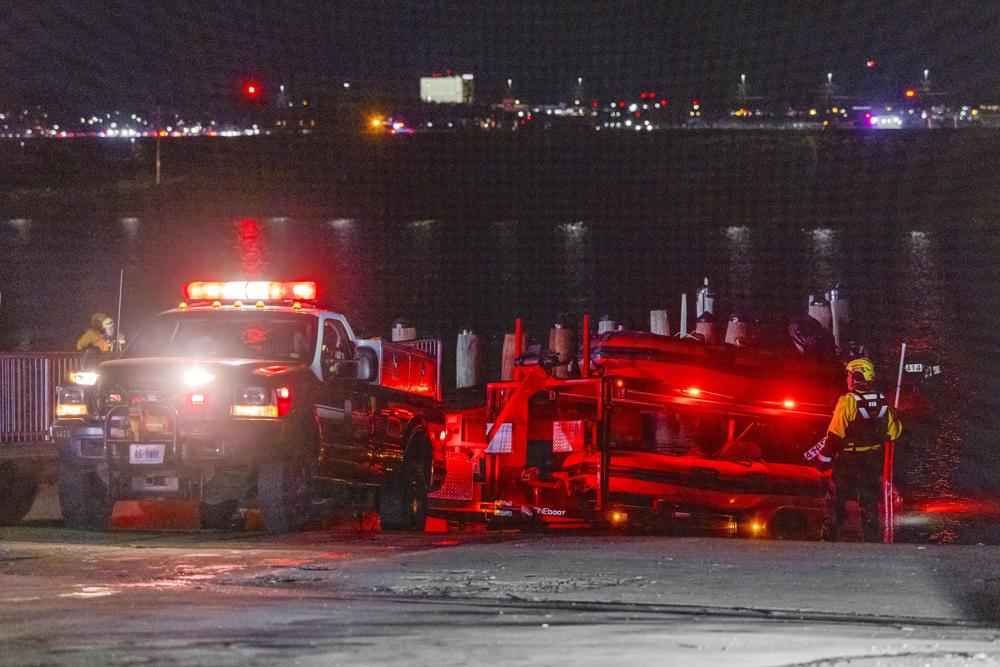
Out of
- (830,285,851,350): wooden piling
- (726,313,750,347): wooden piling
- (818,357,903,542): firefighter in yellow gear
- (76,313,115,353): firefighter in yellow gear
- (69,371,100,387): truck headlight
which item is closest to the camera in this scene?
(69,371,100,387): truck headlight

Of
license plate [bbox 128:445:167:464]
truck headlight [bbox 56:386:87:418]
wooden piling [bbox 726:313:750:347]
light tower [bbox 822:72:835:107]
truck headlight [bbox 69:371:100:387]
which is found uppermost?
light tower [bbox 822:72:835:107]

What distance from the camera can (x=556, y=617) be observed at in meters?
7.12

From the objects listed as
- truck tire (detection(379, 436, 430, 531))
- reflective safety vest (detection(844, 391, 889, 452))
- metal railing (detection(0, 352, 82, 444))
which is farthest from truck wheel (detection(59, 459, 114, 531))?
metal railing (detection(0, 352, 82, 444))

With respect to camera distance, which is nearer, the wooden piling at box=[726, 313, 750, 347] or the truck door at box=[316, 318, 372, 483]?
the truck door at box=[316, 318, 372, 483]

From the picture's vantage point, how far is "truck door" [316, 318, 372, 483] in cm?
1158

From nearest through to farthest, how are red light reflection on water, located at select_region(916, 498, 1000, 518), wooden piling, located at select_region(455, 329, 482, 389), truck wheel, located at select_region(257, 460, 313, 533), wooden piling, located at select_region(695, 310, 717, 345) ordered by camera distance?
1. truck wheel, located at select_region(257, 460, 313, 533)
2. red light reflection on water, located at select_region(916, 498, 1000, 518)
3. wooden piling, located at select_region(695, 310, 717, 345)
4. wooden piling, located at select_region(455, 329, 482, 389)

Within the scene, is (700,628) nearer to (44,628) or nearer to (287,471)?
(44,628)

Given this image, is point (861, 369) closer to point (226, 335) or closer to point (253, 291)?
point (253, 291)

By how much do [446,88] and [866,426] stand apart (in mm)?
175349

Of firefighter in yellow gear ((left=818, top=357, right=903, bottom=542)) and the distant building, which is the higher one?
the distant building

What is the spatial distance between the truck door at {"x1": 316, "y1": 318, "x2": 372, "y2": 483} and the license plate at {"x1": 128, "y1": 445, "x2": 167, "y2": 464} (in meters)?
1.23

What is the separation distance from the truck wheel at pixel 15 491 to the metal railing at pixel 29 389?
11.5 ft

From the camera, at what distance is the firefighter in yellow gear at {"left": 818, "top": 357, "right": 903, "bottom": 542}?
12.5m

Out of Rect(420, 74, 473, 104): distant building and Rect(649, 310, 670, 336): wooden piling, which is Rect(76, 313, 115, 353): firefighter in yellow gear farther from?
Rect(420, 74, 473, 104): distant building
